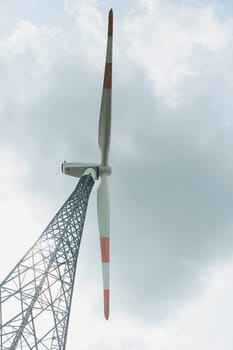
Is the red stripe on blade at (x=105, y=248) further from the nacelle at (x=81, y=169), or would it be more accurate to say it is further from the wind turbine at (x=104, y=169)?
the nacelle at (x=81, y=169)

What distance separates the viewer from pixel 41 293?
74.7ft

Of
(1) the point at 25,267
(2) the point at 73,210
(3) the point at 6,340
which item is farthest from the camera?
(2) the point at 73,210

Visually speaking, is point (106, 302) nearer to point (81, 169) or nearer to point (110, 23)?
point (81, 169)

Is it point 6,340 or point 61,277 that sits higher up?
point 61,277

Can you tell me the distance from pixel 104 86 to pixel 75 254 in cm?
1557

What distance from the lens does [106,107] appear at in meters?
32.4

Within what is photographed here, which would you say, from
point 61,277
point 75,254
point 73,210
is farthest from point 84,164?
point 61,277

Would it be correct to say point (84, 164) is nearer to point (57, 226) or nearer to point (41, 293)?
point (57, 226)

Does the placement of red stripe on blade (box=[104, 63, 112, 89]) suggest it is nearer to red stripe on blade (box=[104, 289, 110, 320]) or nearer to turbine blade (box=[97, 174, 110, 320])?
turbine blade (box=[97, 174, 110, 320])

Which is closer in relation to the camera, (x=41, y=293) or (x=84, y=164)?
(x=41, y=293)

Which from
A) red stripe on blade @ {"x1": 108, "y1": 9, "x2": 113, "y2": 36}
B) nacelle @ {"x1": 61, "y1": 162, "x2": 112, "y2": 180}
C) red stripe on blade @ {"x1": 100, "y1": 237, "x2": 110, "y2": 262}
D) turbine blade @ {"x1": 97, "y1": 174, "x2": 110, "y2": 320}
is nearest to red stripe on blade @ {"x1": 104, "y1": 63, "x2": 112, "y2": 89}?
red stripe on blade @ {"x1": 108, "y1": 9, "x2": 113, "y2": 36}

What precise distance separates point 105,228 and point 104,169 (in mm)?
7968

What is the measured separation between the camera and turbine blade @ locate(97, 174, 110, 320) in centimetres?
2617

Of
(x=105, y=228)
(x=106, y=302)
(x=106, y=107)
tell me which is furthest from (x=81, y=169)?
(x=106, y=302)
